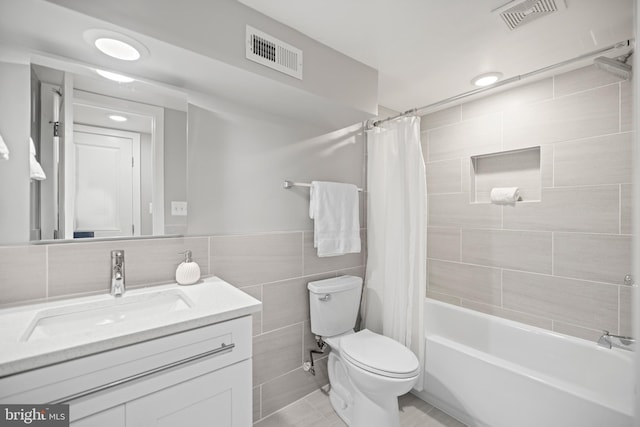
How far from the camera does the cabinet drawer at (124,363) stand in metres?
0.71

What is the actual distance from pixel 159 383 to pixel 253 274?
2.73 feet

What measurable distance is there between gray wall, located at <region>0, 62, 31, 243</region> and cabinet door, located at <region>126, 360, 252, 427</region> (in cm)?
84

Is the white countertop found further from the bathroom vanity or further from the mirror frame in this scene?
the mirror frame

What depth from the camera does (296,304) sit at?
1.89 metres

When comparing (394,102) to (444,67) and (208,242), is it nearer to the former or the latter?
(444,67)

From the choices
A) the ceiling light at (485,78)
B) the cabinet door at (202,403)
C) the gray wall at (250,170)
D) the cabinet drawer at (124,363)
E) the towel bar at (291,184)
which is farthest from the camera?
the ceiling light at (485,78)

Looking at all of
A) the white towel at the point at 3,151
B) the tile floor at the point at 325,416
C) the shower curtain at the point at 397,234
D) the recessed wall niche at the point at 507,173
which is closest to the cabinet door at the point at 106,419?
the white towel at the point at 3,151

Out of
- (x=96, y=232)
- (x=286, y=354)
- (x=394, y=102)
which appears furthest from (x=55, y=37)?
(x=394, y=102)

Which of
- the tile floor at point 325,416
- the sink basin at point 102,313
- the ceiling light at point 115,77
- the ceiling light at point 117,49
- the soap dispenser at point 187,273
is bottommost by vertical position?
the tile floor at point 325,416

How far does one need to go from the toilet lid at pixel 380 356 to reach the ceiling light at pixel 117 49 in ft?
5.98

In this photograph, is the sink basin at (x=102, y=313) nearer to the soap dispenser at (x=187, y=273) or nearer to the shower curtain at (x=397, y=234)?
the soap dispenser at (x=187, y=273)

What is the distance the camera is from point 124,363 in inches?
32.8

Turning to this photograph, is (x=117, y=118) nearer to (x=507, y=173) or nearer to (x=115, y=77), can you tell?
(x=115, y=77)

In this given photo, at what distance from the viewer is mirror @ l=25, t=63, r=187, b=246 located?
114 cm
